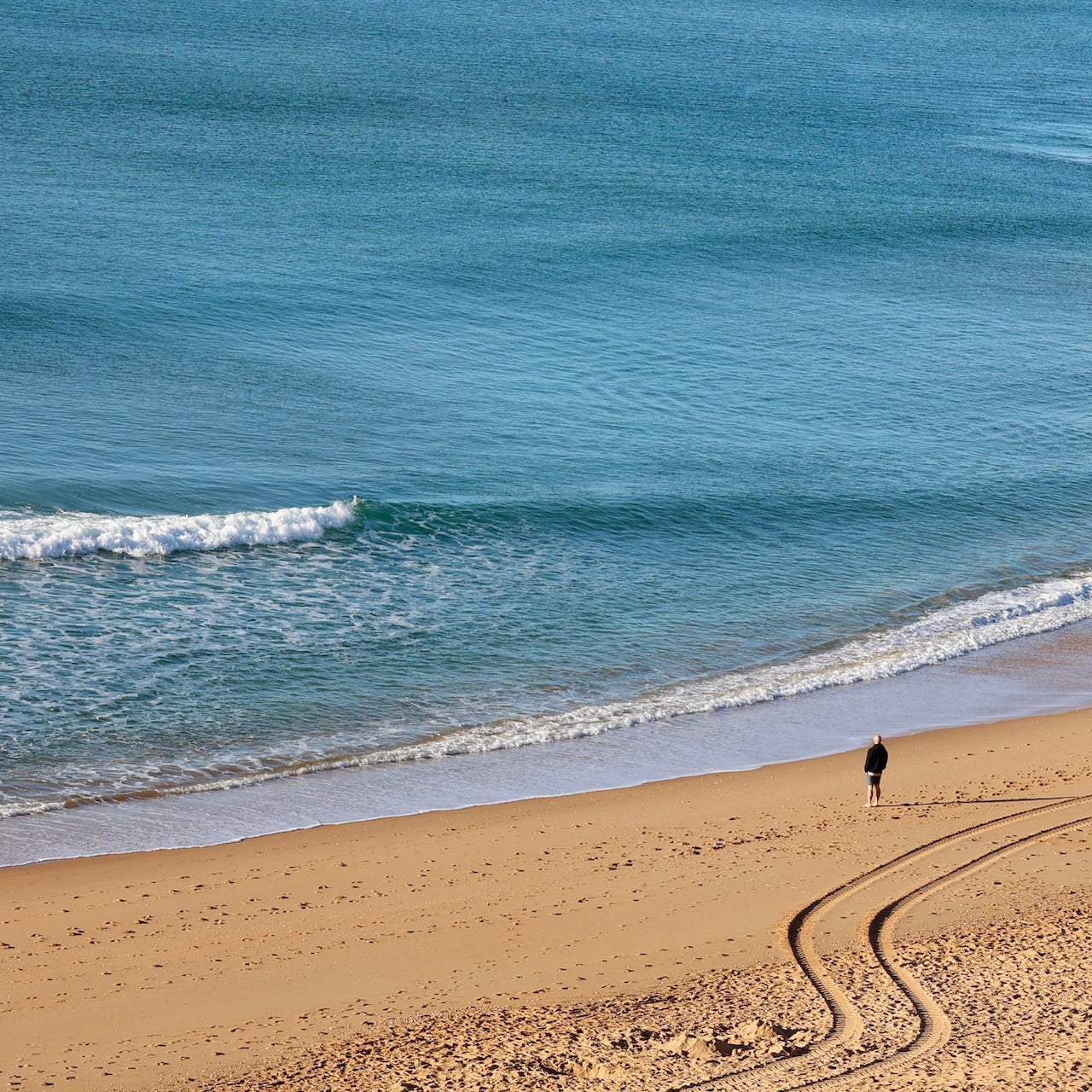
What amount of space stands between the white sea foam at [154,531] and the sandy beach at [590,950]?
12044 mm

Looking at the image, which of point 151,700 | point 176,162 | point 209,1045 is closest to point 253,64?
point 176,162

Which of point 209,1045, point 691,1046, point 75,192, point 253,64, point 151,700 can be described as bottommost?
point 691,1046

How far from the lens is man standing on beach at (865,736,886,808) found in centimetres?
1781

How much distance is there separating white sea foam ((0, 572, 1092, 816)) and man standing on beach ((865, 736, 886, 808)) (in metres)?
4.34

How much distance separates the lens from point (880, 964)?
45.2 feet

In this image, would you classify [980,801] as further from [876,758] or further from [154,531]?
[154,531]

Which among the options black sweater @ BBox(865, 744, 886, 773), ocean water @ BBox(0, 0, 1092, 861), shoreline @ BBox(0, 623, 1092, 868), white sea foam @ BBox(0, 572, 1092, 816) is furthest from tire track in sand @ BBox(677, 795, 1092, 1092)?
white sea foam @ BBox(0, 572, 1092, 816)

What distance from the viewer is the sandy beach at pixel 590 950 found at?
468 inches

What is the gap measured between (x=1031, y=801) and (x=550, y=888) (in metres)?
7.17

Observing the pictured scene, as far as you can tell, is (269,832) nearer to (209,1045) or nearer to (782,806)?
(209,1045)

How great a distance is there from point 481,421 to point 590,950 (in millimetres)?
23005

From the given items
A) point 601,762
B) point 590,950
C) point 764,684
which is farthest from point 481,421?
point 590,950

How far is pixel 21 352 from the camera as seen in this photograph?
3669 cm

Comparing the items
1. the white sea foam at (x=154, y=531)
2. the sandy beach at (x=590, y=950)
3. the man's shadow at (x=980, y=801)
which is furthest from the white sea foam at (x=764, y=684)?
the white sea foam at (x=154, y=531)
